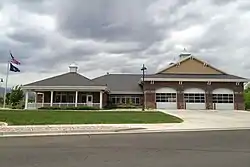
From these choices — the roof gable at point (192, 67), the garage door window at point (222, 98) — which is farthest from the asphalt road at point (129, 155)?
the roof gable at point (192, 67)

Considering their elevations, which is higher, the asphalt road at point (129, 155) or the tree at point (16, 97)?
the tree at point (16, 97)

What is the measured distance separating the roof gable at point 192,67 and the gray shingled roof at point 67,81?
12.5 m

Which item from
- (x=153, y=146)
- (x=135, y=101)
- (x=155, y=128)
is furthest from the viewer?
(x=135, y=101)

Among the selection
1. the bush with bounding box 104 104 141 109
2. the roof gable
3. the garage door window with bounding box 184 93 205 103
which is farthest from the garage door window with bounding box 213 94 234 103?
the bush with bounding box 104 104 141 109

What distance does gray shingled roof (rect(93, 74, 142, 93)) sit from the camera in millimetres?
50781

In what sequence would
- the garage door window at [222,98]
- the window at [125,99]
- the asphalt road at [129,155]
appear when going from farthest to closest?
the window at [125,99] → the garage door window at [222,98] → the asphalt road at [129,155]

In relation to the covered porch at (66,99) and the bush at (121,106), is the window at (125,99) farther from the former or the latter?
the covered porch at (66,99)

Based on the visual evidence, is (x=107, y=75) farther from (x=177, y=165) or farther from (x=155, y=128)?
(x=177, y=165)

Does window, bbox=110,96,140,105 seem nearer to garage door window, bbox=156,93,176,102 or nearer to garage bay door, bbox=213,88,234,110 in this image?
garage door window, bbox=156,93,176,102

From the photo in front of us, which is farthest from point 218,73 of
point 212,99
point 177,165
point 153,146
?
point 177,165

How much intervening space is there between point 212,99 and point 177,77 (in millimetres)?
5895

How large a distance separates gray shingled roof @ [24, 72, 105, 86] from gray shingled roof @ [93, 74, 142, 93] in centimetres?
552

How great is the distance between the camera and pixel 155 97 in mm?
46594

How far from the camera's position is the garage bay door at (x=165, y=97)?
46594mm
